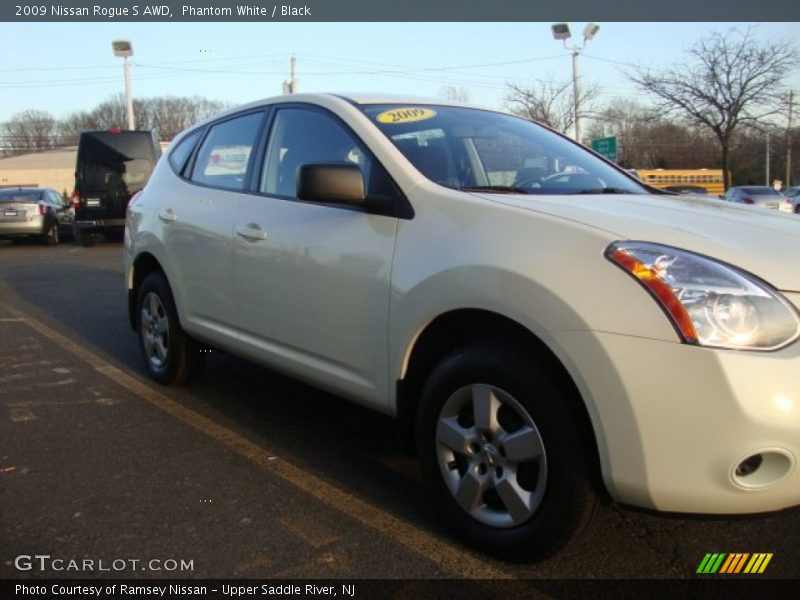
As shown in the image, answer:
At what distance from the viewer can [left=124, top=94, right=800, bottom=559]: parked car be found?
6.76 feet

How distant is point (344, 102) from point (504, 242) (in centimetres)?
139

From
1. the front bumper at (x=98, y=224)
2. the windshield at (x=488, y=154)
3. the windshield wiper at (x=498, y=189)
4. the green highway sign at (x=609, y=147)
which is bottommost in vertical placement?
the front bumper at (x=98, y=224)

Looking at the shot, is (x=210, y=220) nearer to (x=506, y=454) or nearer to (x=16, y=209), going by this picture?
(x=506, y=454)

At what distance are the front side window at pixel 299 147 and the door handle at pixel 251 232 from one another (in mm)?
204

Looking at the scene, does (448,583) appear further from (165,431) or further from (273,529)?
(165,431)

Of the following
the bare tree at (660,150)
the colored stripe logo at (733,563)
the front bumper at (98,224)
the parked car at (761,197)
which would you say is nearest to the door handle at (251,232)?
the colored stripe logo at (733,563)

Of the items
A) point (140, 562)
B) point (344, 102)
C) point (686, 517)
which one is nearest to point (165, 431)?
point (140, 562)

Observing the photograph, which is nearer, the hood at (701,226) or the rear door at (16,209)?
the hood at (701,226)

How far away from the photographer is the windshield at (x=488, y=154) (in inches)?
122

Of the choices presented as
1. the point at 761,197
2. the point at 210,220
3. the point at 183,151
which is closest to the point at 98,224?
the point at 183,151

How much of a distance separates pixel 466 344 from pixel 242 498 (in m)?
1.26

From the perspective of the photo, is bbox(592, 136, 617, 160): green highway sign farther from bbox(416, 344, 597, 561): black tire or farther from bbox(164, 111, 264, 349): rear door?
Answer: bbox(416, 344, 597, 561): black tire

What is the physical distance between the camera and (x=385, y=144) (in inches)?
122

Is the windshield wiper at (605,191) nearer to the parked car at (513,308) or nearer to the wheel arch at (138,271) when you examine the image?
the parked car at (513,308)
